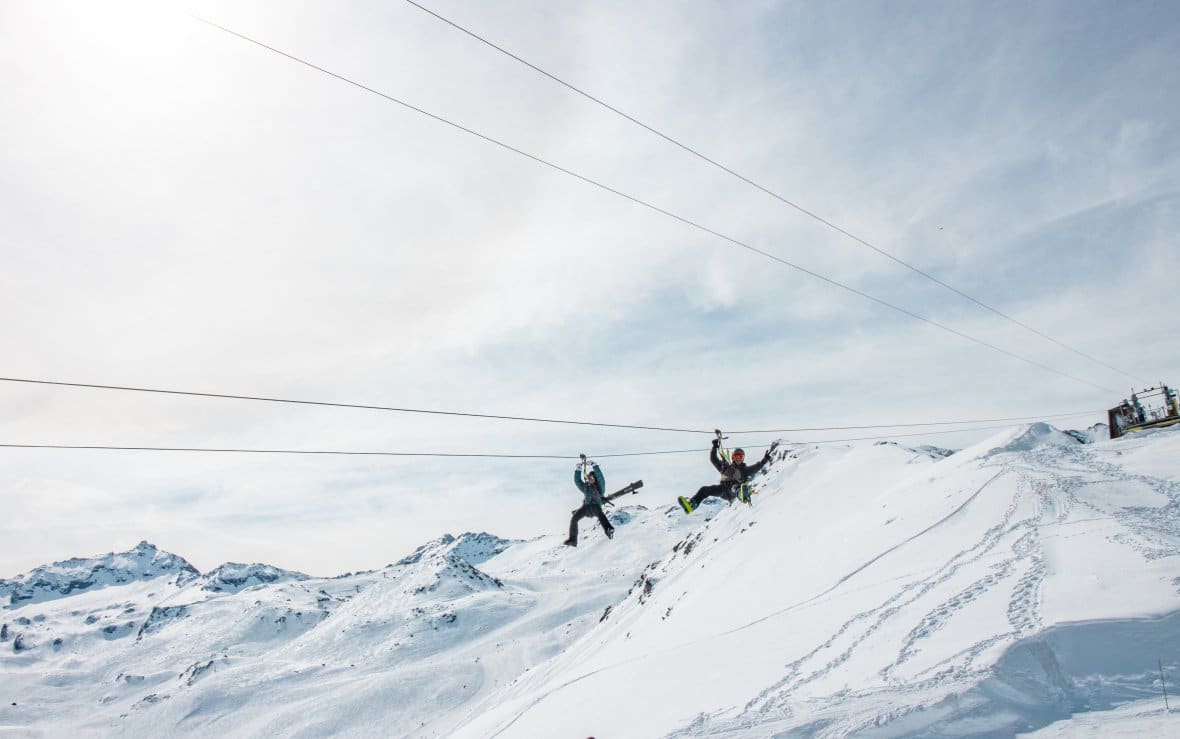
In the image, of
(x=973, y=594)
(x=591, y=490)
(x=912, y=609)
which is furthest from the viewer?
(x=591, y=490)

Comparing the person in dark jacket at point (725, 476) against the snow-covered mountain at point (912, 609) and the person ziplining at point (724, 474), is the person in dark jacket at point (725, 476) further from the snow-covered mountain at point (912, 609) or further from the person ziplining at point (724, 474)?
the snow-covered mountain at point (912, 609)

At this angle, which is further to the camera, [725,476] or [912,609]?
[725,476]

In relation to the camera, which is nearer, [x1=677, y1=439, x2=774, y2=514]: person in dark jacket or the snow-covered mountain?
the snow-covered mountain

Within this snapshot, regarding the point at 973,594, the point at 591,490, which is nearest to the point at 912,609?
the point at 973,594

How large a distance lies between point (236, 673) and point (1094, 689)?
19219cm

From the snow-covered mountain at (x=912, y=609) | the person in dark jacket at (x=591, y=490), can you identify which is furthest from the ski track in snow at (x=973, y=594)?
the person in dark jacket at (x=591, y=490)

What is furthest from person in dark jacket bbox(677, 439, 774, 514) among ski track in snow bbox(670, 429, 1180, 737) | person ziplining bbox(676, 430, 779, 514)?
ski track in snow bbox(670, 429, 1180, 737)

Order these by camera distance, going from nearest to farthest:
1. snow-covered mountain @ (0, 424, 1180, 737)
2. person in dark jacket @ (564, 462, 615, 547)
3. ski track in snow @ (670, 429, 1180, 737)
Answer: snow-covered mountain @ (0, 424, 1180, 737) → ski track in snow @ (670, 429, 1180, 737) → person in dark jacket @ (564, 462, 615, 547)

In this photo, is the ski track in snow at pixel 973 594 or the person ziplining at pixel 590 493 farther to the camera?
the person ziplining at pixel 590 493

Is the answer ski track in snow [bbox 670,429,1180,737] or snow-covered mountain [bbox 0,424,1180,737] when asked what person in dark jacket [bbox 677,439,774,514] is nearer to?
snow-covered mountain [bbox 0,424,1180,737]

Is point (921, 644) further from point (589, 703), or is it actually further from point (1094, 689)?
point (589, 703)

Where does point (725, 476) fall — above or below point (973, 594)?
above

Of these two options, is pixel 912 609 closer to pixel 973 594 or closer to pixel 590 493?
pixel 973 594

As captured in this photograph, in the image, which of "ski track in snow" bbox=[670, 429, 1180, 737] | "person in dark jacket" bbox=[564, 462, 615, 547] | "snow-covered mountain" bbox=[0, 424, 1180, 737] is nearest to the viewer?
Result: "snow-covered mountain" bbox=[0, 424, 1180, 737]
